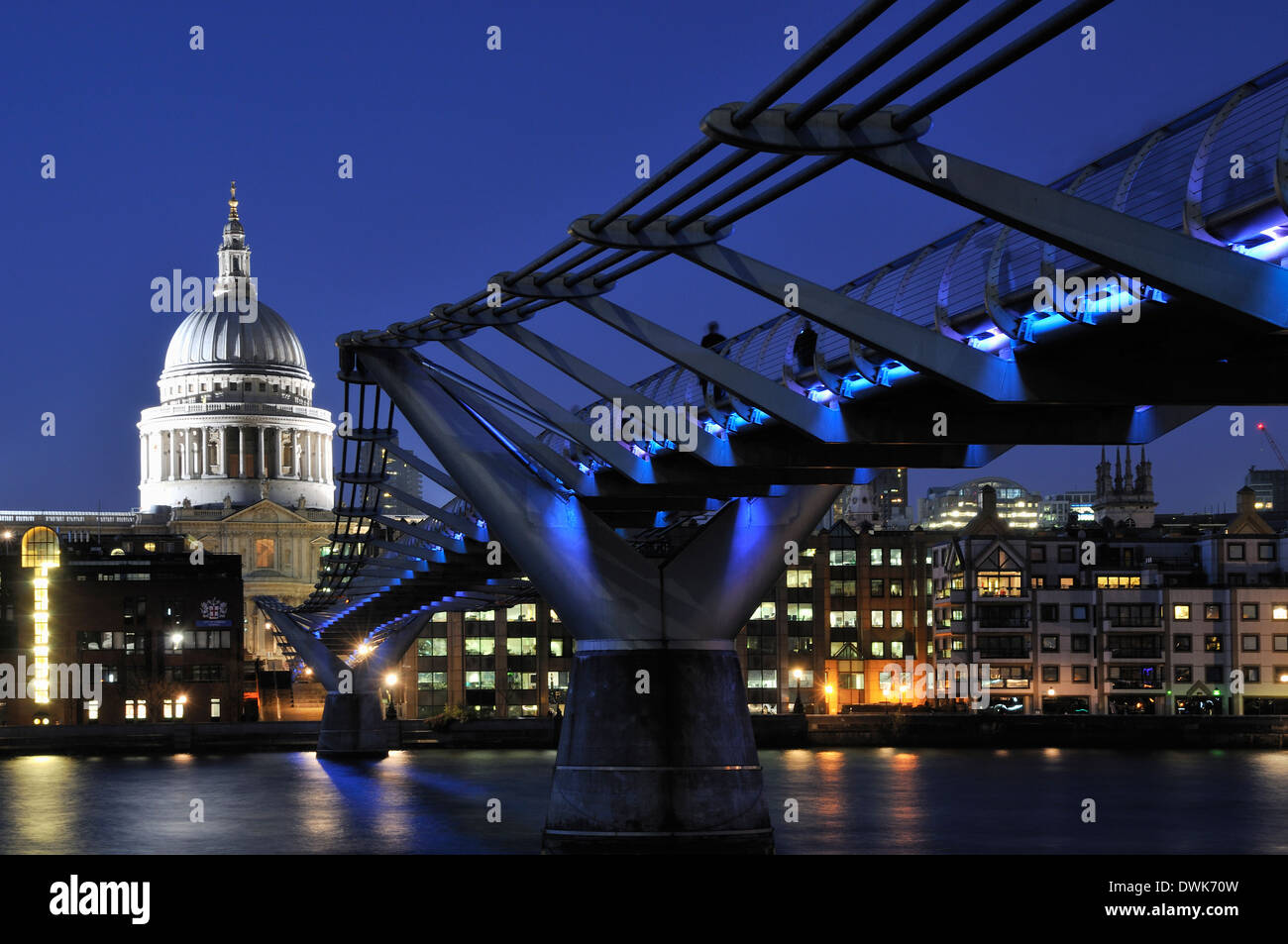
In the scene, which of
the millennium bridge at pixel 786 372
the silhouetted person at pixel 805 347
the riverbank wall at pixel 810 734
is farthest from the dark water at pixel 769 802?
the silhouetted person at pixel 805 347

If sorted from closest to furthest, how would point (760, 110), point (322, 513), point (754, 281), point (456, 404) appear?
point (760, 110), point (754, 281), point (456, 404), point (322, 513)

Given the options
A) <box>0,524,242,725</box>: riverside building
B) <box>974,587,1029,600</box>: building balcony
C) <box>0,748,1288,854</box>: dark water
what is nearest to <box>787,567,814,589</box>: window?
<box>974,587,1029,600</box>: building balcony

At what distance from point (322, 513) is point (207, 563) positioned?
6408cm

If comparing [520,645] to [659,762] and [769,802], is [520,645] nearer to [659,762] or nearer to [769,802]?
[769,802]

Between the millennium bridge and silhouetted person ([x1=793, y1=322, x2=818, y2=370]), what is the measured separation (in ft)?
0.14

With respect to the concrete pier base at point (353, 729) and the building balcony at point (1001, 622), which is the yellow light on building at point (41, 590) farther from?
the building balcony at point (1001, 622)

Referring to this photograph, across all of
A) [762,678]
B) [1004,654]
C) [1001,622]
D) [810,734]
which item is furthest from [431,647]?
[1004,654]

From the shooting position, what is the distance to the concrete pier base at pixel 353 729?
101m

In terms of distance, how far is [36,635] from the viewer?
122062 millimetres

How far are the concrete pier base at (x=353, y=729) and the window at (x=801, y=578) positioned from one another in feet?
133

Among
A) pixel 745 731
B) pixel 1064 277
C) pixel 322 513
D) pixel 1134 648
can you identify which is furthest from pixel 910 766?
pixel 322 513

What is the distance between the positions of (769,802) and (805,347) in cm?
4162

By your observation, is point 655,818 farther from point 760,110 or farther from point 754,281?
point 760,110

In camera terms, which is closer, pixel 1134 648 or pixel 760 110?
pixel 760 110
